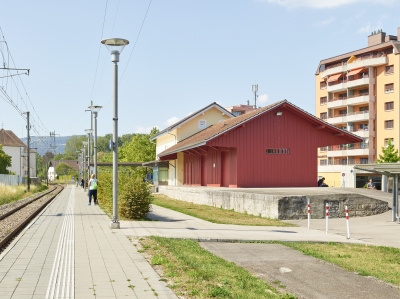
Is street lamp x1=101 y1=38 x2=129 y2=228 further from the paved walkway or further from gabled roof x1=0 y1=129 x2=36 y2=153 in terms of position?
gabled roof x1=0 y1=129 x2=36 y2=153

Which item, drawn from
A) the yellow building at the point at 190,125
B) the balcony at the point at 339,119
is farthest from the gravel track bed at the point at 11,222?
the balcony at the point at 339,119

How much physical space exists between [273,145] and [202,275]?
2334cm

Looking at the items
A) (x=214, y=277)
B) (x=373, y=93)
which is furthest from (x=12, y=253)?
(x=373, y=93)

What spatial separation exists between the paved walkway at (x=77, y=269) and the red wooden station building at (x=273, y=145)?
57.7 feet

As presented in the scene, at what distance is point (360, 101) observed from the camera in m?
63.4

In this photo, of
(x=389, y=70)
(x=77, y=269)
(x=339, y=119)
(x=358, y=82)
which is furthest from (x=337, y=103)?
(x=77, y=269)

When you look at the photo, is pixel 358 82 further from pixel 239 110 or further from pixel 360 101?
pixel 239 110

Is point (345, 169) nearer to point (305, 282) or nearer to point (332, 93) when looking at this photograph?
point (332, 93)

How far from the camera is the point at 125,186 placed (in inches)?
682

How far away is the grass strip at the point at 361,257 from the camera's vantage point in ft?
28.5

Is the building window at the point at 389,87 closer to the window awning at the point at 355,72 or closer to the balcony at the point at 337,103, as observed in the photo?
the window awning at the point at 355,72

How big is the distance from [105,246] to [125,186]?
7025 mm

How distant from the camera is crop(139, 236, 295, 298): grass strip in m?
6.49

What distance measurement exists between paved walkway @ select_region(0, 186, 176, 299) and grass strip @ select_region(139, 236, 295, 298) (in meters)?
0.27
